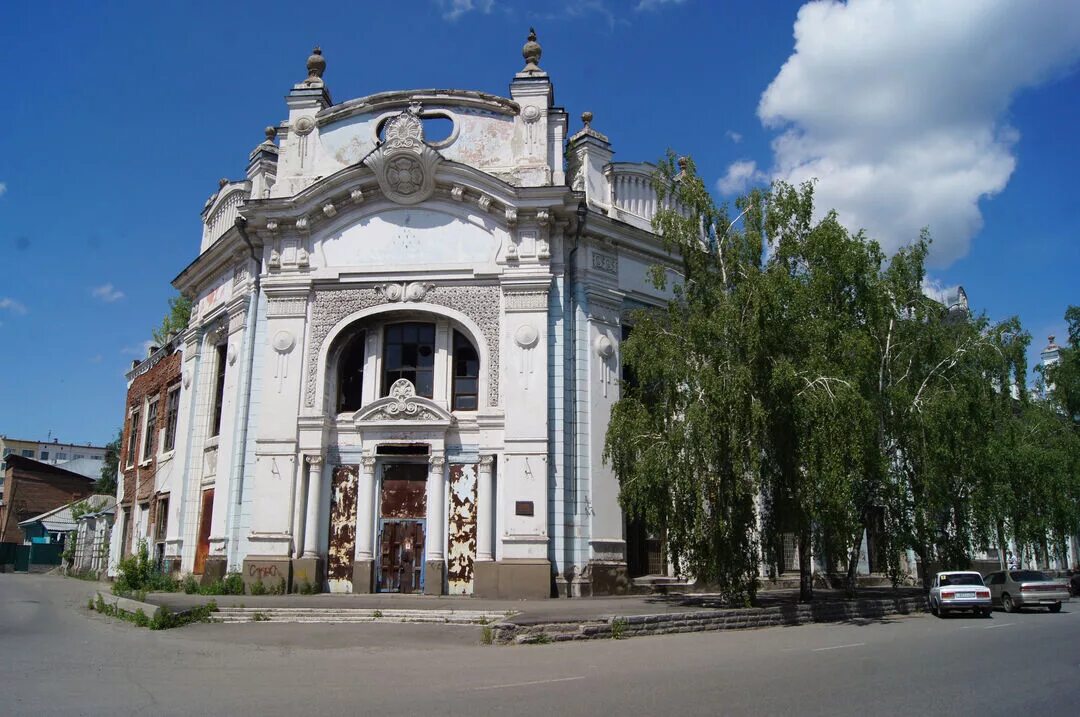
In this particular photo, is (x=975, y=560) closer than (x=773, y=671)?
No

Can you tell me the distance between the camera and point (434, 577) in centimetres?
2177

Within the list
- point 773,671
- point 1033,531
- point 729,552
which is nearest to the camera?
point 773,671

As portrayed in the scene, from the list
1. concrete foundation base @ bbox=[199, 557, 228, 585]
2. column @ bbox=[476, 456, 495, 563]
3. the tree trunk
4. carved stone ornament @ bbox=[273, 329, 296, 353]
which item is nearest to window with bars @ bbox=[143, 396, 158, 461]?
concrete foundation base @ bbox=[199, 557, 228, 585]

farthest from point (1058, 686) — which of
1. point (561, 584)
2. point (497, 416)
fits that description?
point (497, 416)

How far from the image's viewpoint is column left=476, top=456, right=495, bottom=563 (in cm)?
2175

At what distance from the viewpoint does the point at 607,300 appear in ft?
78.3

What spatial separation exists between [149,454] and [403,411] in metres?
14.8

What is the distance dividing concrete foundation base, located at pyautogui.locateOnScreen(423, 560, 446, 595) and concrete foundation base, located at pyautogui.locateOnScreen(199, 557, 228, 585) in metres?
5.73

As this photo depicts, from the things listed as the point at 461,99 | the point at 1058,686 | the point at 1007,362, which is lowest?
the point at 1058,686

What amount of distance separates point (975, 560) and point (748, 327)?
2272cm

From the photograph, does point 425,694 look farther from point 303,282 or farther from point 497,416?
point 303,282

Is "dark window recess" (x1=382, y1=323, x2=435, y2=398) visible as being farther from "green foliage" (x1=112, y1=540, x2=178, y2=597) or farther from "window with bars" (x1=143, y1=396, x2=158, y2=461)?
"window with bars" (x1=143, y1=396, x2=158, y2=461)

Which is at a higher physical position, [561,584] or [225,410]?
[225,410]

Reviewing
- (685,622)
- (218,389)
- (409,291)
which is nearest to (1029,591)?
(685,622)
